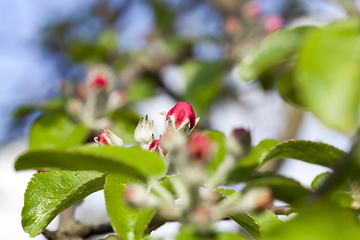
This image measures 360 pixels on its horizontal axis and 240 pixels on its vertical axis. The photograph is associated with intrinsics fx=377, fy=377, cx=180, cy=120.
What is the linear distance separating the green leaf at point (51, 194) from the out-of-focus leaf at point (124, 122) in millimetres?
901

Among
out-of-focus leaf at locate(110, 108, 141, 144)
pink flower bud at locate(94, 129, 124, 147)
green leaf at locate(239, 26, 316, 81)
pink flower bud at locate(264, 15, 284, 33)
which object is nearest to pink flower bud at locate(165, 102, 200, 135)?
pink flower bud at locate(94, 129, 124, 147)

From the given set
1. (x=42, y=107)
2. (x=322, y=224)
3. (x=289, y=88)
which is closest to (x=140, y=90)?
(x=42, y=107)

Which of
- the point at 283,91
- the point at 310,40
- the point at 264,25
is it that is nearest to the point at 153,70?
the point at 264,25

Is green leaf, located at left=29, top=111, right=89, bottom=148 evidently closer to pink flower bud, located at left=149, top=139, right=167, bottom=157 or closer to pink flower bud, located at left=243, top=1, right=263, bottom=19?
pink flower bud, located at left=149, top=139, right=167, bottom=157

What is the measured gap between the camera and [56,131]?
1.69 m

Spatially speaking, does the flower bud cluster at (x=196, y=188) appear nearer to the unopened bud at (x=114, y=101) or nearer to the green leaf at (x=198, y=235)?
the green leaf at (x=198, y=235)

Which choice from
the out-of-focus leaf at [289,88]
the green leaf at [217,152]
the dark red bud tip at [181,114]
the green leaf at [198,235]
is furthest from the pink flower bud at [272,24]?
the green leaf at [198,235]

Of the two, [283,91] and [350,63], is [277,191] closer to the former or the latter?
[283,91]

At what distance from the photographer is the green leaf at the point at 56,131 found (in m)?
1.59

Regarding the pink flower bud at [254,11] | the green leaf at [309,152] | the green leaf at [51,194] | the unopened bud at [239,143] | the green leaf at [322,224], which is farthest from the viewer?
the pink flower bud at [254,11]

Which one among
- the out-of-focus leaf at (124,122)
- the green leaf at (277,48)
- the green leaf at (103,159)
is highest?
the out-of-focus leaf at (124,122)

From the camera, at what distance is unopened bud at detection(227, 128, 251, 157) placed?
1.72ft

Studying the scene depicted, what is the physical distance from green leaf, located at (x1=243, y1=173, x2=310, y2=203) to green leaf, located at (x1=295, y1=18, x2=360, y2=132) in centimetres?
32

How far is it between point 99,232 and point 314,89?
0.55 meters
